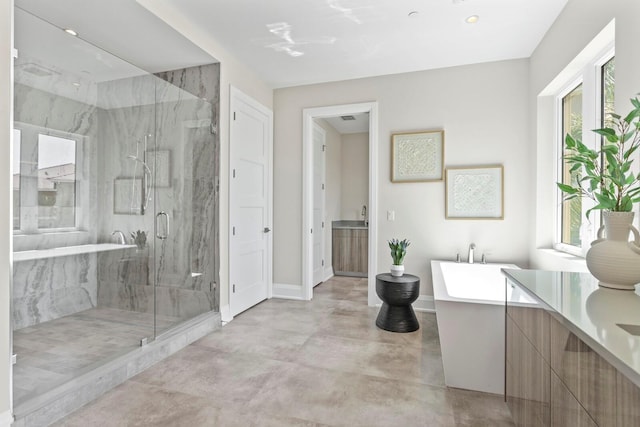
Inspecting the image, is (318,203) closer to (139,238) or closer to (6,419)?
(139,238)

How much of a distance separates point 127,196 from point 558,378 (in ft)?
9.99

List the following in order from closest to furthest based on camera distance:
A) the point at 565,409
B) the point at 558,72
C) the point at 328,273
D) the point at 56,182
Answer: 1. the point at 565,409
2. the point at 56,182
3. the point at 558,72
4. the point at 328,273

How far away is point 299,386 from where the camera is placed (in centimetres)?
216

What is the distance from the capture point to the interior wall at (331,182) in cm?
553

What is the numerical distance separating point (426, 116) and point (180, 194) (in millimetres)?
2760

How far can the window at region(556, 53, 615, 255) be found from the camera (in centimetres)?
235

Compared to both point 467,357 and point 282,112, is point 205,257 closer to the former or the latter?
point 282,112

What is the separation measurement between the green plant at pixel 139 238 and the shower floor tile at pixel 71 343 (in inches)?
22.9

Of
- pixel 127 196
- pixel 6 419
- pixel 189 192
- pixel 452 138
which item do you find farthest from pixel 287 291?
pixel 6 419

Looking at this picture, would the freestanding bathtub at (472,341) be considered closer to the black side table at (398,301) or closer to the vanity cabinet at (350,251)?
the black side table at (398,301)

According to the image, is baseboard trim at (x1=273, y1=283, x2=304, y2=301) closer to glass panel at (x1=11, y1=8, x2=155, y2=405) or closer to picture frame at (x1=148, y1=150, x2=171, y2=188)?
glass panel at (x1=11, y1=8, x2=155, y2=405)

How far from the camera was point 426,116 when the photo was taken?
381 cm

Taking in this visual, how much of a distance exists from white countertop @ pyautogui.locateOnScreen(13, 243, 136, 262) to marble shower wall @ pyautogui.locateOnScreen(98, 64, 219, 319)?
0.10 meters

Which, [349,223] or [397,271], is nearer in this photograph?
[397,271]
